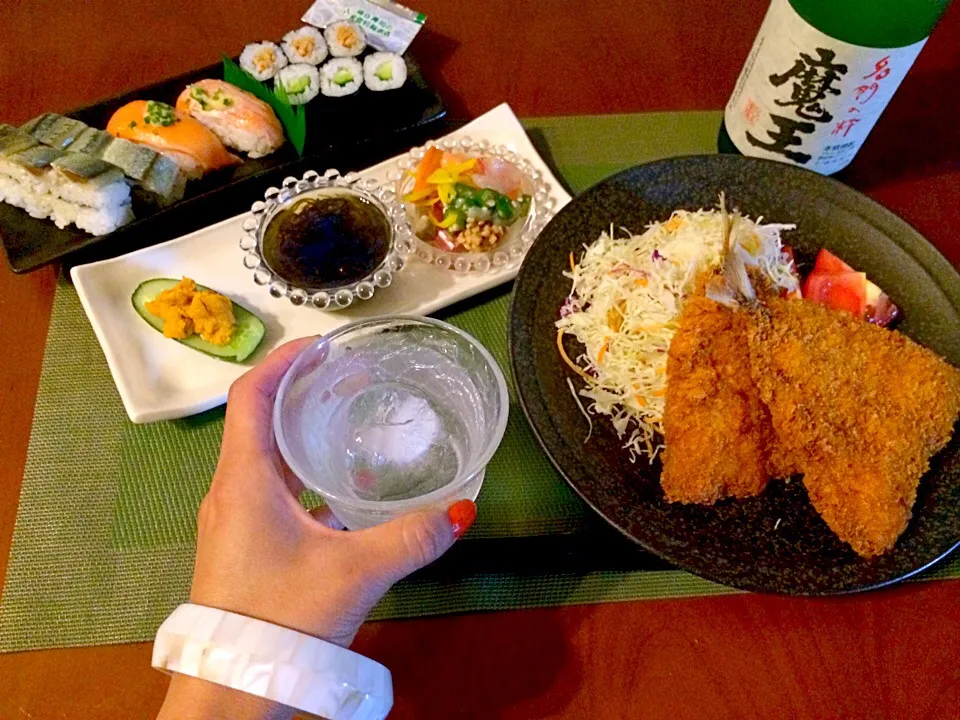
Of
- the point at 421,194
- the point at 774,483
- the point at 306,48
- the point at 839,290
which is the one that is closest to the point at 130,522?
the point at 421,194

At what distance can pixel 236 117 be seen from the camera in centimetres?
176

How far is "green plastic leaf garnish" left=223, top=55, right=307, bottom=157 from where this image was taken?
1765 mm

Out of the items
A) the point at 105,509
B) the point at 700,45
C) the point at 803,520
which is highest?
the point at 700,45

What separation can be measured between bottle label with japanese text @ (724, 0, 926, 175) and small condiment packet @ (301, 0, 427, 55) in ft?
3.22

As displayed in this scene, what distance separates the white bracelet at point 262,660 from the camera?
2.68ft

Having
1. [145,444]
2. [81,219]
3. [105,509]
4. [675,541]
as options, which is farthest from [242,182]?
→ [675,541]

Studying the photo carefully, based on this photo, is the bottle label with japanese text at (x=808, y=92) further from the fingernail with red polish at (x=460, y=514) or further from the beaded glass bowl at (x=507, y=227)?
the fingernail with red polish at (x=460, y=514)

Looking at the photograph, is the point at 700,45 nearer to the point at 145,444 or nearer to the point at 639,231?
the point at 639,231

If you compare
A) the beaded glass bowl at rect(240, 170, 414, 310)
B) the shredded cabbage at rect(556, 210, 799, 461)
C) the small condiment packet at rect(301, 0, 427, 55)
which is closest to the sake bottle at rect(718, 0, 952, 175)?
the shredded cabbage at rect(556, 210, 799, 461)

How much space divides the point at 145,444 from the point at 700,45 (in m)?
1.93

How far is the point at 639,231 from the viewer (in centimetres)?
158

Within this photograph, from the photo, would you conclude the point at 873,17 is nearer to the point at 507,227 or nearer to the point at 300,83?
the point at 507,227

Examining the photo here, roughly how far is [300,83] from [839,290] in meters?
1.48

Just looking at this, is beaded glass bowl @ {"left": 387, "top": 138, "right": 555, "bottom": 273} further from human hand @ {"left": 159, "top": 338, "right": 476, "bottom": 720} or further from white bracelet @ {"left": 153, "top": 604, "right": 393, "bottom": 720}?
white bracelet @ {"left": 153, "top": 604, "right": 393, "bottom": 720}
